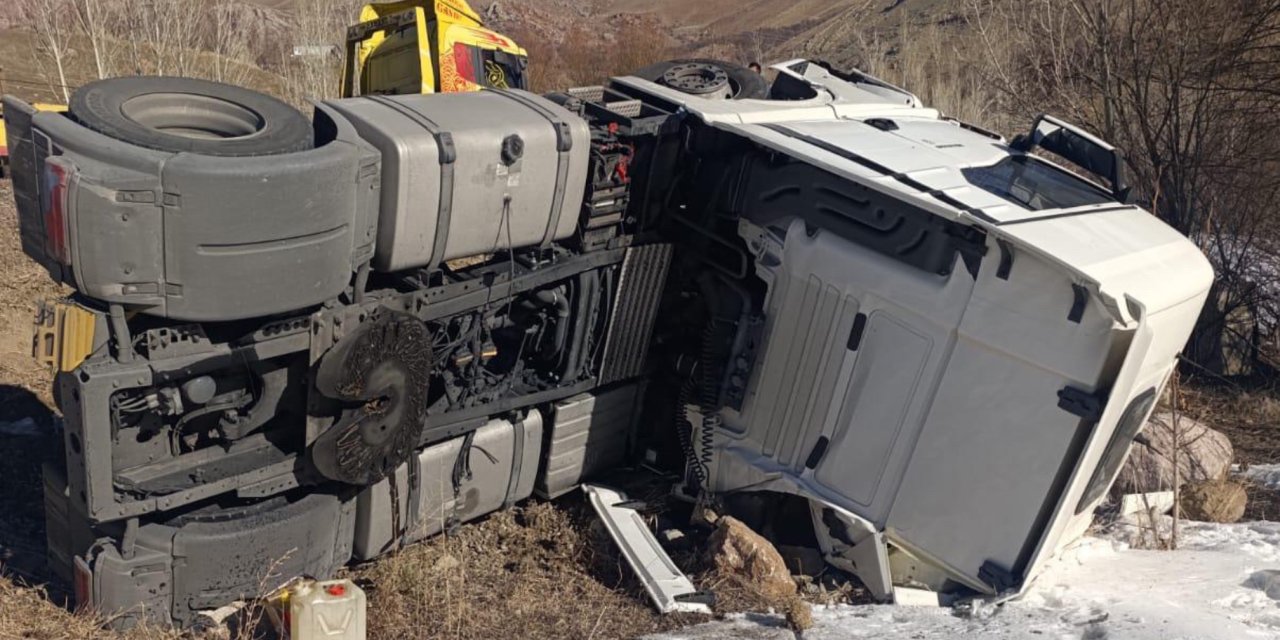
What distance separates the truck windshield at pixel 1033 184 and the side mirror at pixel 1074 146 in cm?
15

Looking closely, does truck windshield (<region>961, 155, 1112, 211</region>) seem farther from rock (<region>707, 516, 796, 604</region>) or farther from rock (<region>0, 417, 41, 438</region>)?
rock (<region>0, 417, 41, 438</region>)

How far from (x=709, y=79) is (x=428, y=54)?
107 inches

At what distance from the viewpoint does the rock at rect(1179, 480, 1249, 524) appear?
6.72 meters

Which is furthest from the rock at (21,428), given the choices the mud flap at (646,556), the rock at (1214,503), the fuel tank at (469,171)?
the rock at (1214,503)

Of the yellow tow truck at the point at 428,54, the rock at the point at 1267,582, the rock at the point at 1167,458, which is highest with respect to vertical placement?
the yellow tow truck at the point at 428,54

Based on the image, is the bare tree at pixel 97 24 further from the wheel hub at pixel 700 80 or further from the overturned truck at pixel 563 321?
the overturned truck at pixel 563 321

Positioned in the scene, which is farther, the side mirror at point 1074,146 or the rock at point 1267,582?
the side mirror at point 1074,146

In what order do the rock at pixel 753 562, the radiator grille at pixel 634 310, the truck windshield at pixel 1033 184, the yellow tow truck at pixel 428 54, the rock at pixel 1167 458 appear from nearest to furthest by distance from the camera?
the rock at pixel 753 562 < the truck windshield at pixel 1033 184 < the radiator grille at pixel 634 310 < the rock at pixel 1167 458 < the yellow tow truck at pixel 428 54

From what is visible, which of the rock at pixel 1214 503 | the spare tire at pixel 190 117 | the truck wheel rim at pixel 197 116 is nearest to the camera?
the spare tire at pixel 190 117

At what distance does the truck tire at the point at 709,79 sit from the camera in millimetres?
6496

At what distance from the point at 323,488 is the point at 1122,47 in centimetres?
919

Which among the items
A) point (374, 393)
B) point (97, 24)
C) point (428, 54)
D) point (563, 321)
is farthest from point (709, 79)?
point (97, 24)

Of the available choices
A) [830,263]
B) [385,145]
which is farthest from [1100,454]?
[385,145]

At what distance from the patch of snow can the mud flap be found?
19cm
